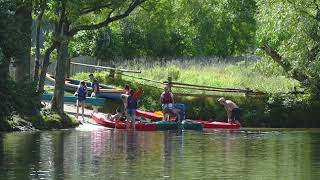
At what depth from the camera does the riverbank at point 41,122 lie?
37094 mm

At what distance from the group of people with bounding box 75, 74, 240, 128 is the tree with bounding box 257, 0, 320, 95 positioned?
3.79 metres

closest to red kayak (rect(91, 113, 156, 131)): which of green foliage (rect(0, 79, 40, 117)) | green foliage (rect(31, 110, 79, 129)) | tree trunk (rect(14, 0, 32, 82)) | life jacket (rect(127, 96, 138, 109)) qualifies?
life jacket (rect(127, 96, 138, 109))

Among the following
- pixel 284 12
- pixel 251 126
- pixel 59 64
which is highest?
pixel 284 12

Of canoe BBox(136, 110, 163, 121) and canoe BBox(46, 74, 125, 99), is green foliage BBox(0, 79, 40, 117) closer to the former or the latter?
canoe BBox(136, 110, 163, 121)

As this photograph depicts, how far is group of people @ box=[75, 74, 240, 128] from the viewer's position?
1617 inches

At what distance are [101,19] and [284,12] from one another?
9.13m

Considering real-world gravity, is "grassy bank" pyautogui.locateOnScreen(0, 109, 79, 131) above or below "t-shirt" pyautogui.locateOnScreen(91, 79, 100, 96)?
below

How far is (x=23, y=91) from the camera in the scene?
34750 mm

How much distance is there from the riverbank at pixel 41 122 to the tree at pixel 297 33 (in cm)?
1156

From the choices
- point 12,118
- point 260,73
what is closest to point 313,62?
point 260,73

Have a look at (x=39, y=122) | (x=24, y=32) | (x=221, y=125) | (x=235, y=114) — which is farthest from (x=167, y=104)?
(x=24, y=32)

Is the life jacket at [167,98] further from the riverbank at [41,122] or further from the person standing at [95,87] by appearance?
the person standing at [95,87]

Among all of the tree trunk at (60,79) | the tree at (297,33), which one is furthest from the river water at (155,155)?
the tree at (297,33)

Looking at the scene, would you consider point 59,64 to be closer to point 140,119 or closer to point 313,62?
point 140,119
